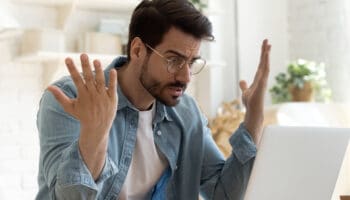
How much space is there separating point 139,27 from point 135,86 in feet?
0.49

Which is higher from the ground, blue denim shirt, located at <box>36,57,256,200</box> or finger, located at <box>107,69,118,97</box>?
finger, located at <box>107,69,118,97</box>

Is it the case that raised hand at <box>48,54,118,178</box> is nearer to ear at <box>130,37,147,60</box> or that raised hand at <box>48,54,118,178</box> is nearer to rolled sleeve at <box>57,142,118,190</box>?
rolled sleeve at <box>57,142,118,190</box>

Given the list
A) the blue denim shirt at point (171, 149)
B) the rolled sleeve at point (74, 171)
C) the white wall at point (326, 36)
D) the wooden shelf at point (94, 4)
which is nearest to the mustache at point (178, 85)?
the blue denim shirt at point (171, 149)

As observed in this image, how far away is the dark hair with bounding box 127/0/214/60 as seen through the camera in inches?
55.7

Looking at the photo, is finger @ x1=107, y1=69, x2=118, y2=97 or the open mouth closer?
finger @ x1=107, y1=69, x2=118, y2=97

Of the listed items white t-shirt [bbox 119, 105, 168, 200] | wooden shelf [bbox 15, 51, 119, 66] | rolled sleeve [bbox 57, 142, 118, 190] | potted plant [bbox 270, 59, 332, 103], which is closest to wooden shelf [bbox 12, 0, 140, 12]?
wooden shelf [bbox 15, 51, 119, 66]

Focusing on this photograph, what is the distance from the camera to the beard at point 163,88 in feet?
4.56

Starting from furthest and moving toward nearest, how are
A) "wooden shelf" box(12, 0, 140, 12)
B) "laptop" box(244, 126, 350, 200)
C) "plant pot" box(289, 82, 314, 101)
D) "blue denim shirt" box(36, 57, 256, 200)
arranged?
1. "plant pot" box(289, 82, 314, 101)
2. "wooden shelf" box(12, 0, 140, 12)
3. "blue denim shirt" box(36, 57, 256, 200)
4. "laptop" box(244, 126, 350, 200)

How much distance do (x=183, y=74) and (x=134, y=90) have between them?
14 centimetres

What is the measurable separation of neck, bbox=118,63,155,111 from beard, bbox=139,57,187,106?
2cm

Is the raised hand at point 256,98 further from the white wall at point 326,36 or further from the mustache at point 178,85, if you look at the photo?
the white wall at point 326,36

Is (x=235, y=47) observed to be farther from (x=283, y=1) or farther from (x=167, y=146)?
(x=167, y=146)

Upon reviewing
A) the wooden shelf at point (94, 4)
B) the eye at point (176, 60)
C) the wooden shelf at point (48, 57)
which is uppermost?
the wooden shelf at point (94, 4)

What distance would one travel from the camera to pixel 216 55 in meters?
2.92
